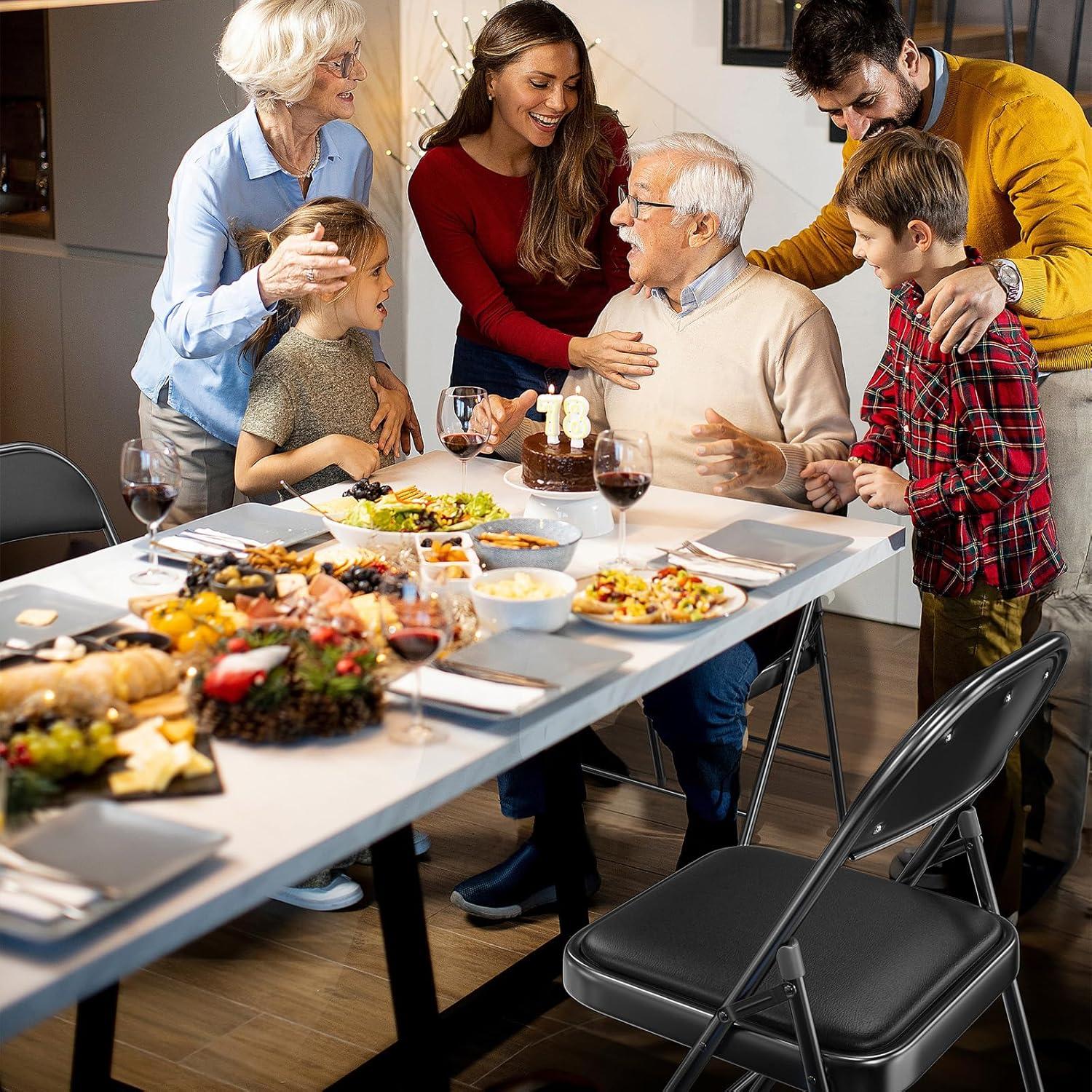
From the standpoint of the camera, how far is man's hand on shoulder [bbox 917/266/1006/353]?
2369 millimetres

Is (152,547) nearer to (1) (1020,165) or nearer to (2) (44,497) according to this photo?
(2) (44,497)

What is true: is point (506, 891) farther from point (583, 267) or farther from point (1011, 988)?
point (583, 267)

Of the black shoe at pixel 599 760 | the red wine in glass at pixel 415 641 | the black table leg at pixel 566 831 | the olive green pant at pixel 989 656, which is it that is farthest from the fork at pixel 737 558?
the black shoe at pixel 599 760

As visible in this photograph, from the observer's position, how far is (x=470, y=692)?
1567 mm

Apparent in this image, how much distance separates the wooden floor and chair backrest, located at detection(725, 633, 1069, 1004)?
743mm

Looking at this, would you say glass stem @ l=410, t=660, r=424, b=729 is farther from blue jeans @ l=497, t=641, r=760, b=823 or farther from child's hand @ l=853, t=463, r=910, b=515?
child's hand @ l=853, t=463, r=910, b=515

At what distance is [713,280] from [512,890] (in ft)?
4.12

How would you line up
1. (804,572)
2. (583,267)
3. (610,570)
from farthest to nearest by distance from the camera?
(583,267), (804,572), (610,570)

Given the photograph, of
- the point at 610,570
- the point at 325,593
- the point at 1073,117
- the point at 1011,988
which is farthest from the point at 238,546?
the point at 1073,117

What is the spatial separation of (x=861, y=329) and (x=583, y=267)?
94 centimetres

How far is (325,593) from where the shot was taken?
1.80 metres

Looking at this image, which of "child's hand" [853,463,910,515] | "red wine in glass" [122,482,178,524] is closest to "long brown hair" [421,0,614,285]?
"child's hand" [853,463,910,515]

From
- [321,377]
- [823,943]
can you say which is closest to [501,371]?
[321,377]

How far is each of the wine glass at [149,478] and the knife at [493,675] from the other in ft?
1.79
